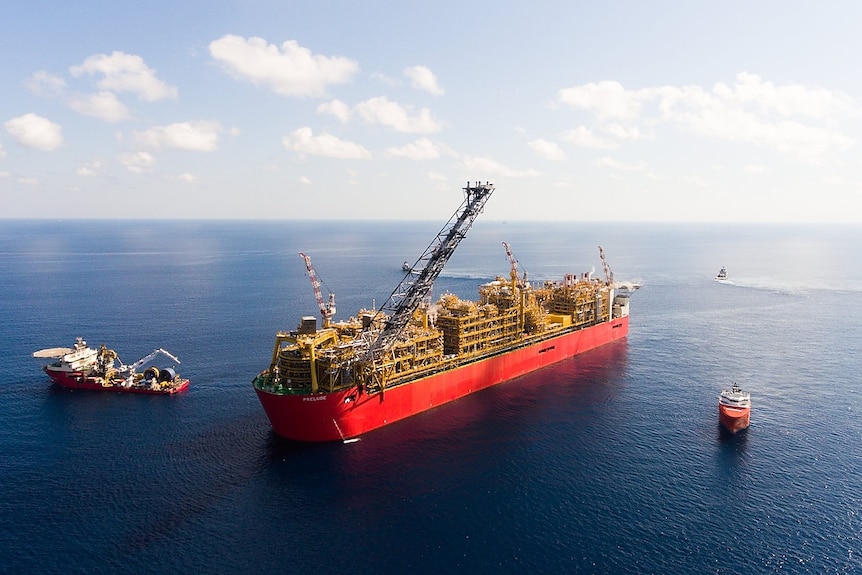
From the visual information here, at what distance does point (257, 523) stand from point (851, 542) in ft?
174

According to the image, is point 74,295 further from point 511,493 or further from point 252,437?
point 511,493

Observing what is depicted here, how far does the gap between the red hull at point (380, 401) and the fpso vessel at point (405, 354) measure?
0.43 feet

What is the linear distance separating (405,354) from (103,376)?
5081cm

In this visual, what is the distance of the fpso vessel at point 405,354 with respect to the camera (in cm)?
6488

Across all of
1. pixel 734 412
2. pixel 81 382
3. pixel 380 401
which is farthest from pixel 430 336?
pixel 81 382

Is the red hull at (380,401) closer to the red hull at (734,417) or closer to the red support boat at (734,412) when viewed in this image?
the red support boat at (734,412)

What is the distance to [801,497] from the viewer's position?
53656 millimetres

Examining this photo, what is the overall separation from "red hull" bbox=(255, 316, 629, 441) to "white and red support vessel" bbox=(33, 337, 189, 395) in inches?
1012

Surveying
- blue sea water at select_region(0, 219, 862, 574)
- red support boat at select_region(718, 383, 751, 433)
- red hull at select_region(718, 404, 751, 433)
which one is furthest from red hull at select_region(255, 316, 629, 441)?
red hull at select_region(718, 404, 751, 433)

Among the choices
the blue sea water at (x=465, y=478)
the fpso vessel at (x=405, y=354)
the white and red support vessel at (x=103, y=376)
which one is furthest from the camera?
the white and red support vessel at (x=103, y=376)

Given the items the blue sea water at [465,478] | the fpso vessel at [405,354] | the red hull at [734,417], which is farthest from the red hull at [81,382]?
the red hull at [734,417]

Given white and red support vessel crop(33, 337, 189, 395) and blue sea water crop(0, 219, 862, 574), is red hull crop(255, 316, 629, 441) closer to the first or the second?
blue sea water crop(0, 219, 862, 574)

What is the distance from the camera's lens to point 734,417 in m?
68.6

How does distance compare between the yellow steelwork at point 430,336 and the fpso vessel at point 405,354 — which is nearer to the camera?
the fpso vessel at point 405,354
